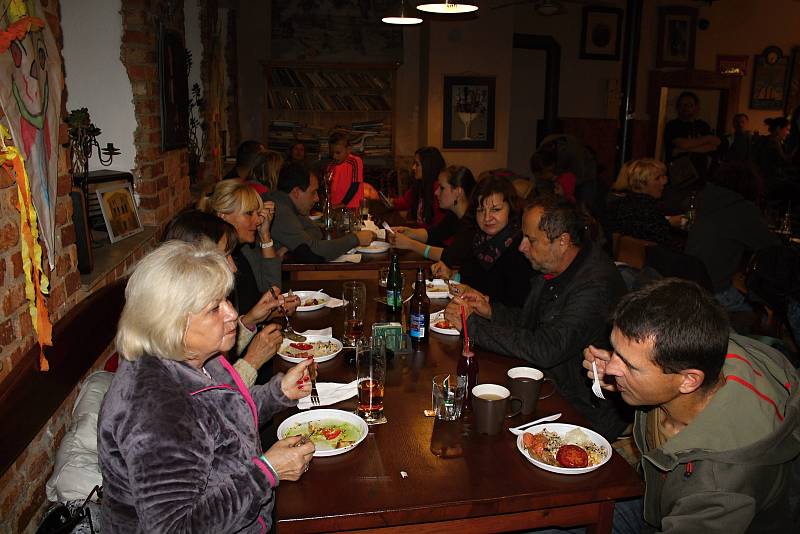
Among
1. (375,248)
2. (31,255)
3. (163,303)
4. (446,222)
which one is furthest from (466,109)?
(163,303)

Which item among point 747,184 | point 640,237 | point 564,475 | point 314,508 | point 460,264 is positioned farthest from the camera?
point 640,237

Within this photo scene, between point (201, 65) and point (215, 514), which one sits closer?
point (215, 514)

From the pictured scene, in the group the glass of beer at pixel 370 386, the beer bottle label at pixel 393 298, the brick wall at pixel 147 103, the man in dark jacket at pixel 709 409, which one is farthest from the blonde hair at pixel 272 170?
the man in dark jacket at pixel 709 409

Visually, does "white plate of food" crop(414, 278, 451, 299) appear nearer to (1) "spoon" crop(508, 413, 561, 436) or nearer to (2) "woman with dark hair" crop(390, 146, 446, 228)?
(1) "spoon" crop(508, 413, 561, 436)

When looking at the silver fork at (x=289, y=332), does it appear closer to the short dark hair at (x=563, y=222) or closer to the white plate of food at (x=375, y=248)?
the short dark hair at (x=563, y=222)

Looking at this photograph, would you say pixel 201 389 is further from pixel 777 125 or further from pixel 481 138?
pixel 777 125

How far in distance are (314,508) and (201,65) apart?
201 inches

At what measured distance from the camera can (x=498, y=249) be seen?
11.1ft

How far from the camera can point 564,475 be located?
166cm

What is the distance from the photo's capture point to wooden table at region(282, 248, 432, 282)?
4055mm

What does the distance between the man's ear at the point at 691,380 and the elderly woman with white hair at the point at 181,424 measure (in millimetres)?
913

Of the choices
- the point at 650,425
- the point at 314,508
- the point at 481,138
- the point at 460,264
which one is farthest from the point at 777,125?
the point at 314,508

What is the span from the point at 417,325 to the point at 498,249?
3.33 feet

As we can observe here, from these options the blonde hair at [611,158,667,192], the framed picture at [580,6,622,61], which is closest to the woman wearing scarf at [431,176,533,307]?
the blonde hair at [611,158,667,192]
